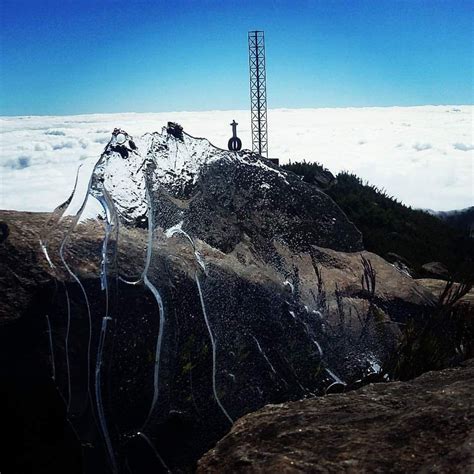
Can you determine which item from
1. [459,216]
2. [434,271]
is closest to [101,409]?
[434,271]

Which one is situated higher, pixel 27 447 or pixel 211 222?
pixel 211 222

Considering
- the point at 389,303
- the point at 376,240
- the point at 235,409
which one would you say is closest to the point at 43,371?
the point at 235,409

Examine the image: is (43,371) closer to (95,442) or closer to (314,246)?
(95,442)

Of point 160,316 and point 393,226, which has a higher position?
point 160,316

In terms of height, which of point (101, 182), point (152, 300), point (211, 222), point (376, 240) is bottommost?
point (376, 240)

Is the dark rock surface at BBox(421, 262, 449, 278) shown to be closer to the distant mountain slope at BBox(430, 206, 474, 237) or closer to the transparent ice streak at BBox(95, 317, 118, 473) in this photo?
the transparent ice streak at BBox(95, 317, 118, 473)

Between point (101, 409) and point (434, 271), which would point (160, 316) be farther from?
point (434, 271)

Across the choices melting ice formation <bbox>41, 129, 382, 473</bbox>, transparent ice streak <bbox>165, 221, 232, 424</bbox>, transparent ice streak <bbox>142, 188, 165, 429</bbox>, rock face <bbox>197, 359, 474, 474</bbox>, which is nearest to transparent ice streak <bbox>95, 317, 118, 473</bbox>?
melting ice formation <bbox>41, 129, 382, 473</bbox>
